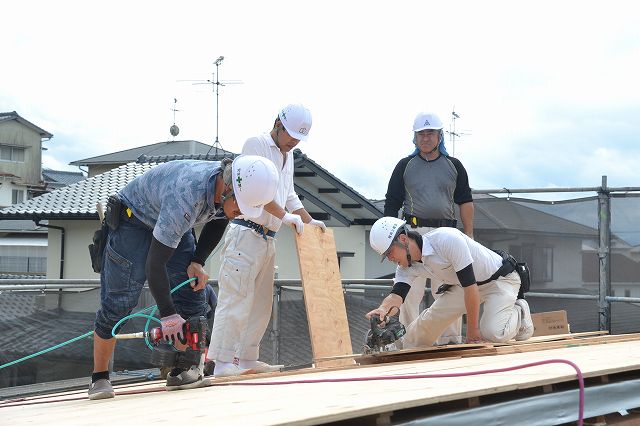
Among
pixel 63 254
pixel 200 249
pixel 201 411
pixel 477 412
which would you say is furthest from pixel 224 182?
pixel 63 254

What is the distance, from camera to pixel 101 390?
151 inches

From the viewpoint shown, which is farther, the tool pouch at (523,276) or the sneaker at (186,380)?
the tool pouch at (523,276)

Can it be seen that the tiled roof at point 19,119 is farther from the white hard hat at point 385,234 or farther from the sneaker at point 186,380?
the sneaker at point 186,380

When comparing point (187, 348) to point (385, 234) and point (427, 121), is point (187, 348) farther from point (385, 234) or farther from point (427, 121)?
point (427, 121)

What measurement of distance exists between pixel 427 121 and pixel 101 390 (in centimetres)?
346

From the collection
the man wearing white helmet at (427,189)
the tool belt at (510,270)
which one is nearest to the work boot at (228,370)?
the man wearing white helmet at (427,189)

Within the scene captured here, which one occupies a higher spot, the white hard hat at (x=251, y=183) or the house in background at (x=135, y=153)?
the house in background at (x=135, y=153)

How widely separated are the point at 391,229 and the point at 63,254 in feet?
57.8

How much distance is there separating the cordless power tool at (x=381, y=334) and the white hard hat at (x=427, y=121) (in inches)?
64.4

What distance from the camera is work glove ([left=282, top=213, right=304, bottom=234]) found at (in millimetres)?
5316

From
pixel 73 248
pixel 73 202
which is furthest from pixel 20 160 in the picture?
pixel 73 248

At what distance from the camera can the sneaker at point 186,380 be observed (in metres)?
3.88

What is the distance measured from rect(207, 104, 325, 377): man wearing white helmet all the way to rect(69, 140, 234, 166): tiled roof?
76.3 feet

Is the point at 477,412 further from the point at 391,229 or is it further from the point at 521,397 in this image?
the point at 391,229
